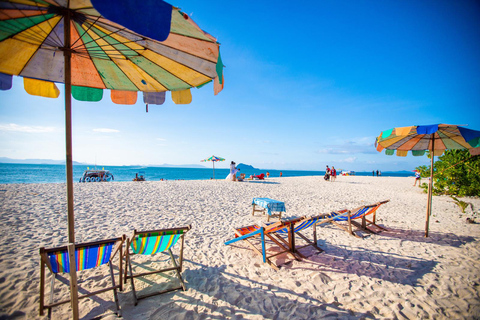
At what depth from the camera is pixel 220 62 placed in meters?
1.95

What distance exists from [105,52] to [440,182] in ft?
54.7

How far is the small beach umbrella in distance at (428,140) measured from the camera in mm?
3881

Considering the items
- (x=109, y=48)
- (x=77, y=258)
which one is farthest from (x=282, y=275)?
(x=109, y=48)

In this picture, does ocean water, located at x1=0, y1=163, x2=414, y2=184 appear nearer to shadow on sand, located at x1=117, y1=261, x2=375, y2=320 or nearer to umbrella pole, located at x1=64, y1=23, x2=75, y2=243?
shadow on sand, located at x1=117, y1=261, x2=375, y2=320

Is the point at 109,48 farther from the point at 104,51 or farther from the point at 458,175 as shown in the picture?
the point at 458,175

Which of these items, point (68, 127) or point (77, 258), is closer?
point (68, 127)

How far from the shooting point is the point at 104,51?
96.0 inches

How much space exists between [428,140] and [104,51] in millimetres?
8631

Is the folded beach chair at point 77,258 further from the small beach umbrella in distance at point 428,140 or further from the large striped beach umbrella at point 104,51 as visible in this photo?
the small beach umbrella in distance at point 428,140

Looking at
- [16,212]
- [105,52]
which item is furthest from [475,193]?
[16,212]

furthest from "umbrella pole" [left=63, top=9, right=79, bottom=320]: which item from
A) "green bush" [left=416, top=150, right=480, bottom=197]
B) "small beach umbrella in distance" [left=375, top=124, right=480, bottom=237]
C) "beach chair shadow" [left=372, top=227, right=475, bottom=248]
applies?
"green bush" [left=416, top=150, right=480, bottom=197]

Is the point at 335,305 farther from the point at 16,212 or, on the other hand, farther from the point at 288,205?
the point at 16,212

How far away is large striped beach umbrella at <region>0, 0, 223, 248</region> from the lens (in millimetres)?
1343

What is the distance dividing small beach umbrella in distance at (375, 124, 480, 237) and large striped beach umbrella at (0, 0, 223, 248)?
4.31m
